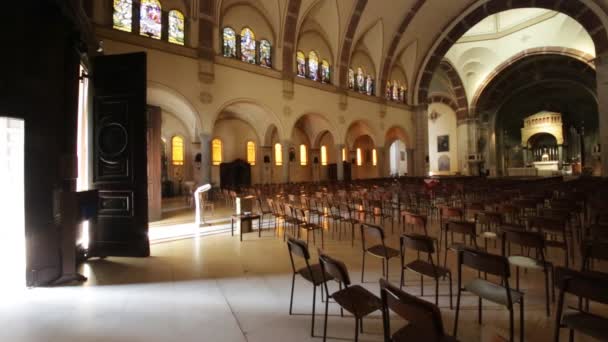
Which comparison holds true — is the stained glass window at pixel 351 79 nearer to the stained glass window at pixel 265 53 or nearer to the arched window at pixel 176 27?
the stained glass window at pixel 265 53

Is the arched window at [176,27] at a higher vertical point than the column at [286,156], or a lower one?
higher

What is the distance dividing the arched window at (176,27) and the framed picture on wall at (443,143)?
28.7 meters

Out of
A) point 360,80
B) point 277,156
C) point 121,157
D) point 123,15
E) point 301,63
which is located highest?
point 360,80

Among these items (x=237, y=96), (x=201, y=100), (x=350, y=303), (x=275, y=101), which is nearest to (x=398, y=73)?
(x=275, y=101)

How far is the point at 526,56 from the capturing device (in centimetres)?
2397

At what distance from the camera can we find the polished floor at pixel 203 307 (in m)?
2.68

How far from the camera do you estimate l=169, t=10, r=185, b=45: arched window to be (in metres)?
11.5

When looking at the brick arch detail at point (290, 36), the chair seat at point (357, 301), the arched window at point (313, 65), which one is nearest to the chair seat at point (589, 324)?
the chair seat at point (357, 301)

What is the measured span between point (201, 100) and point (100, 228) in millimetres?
7756

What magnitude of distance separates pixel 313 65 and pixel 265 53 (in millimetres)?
3512

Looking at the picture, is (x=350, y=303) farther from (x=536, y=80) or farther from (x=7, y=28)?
(x=536, y=80)

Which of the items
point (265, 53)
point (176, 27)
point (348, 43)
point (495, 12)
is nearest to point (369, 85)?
point (348, 43)

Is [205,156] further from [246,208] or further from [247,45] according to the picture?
[247,45]

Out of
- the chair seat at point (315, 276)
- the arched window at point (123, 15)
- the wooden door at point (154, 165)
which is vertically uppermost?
the arched window at point (123, 15)
